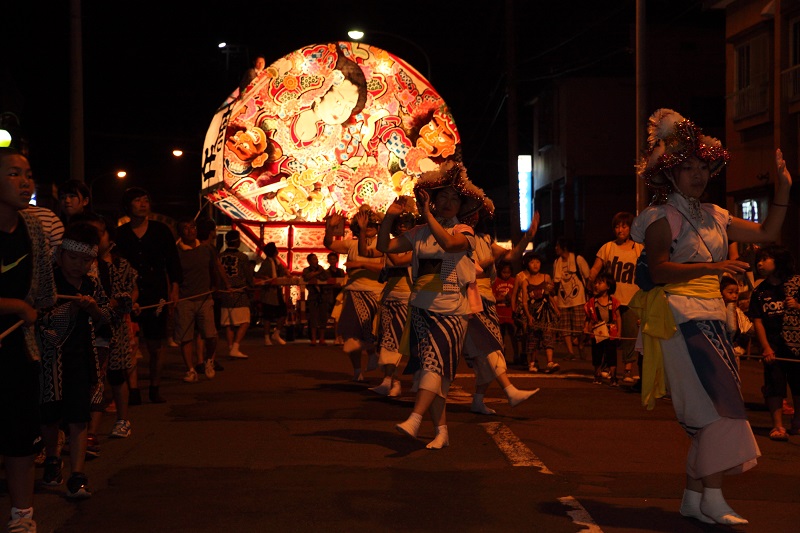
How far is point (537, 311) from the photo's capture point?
49.7 ft

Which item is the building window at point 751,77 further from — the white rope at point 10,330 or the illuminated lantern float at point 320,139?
the white rope at point 10,330

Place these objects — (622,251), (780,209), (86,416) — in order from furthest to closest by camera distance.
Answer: (622,251) → (86,416) → (780,209)

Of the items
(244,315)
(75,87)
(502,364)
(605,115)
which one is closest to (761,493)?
(502,364)

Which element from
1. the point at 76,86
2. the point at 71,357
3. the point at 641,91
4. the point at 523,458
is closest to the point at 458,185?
the point at 523,458

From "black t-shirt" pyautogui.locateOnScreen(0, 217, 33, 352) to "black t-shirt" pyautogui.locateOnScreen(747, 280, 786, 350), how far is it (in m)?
6.35

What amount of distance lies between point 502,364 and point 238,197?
9.93 m

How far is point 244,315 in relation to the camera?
53.4ft

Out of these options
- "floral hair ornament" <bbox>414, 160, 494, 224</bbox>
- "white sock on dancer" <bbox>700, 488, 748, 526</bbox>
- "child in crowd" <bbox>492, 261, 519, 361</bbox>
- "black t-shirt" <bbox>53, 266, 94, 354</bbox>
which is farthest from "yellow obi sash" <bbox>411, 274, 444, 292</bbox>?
"child in crowd" <bbox>492, 261, 519, 361</bbox>

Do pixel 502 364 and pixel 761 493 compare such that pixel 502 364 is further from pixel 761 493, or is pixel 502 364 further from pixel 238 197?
pixel 238 197

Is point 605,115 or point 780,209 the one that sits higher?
point 605,115

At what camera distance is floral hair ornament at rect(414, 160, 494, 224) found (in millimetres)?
8430

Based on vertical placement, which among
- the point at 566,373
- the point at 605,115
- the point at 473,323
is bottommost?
the point at 566,373

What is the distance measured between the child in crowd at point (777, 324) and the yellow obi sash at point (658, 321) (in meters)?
3.52

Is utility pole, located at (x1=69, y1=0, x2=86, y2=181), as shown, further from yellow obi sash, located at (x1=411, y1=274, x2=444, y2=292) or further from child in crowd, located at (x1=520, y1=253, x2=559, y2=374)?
yellow obi sash, located at (x1=411, y1=274, x2=444, y2=292)
